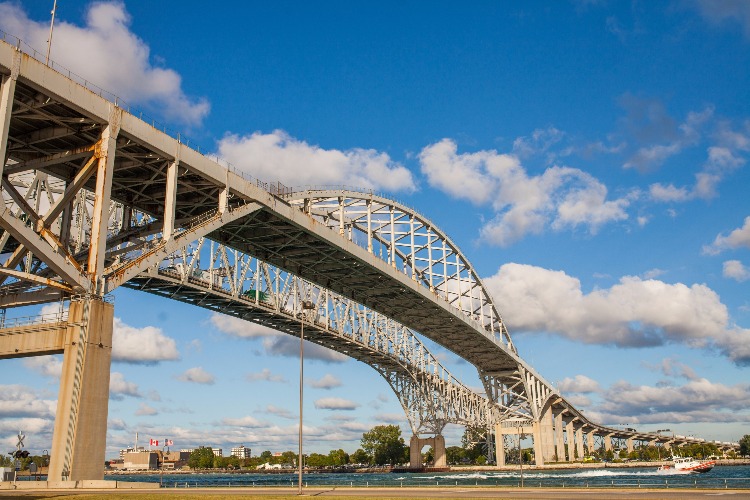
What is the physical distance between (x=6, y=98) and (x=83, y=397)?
37.0 ft

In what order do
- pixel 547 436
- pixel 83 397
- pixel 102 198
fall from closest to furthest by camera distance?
pixel 83 397 < pixel 102 198 < pixel 547 436

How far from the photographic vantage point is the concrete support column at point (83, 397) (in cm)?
2625

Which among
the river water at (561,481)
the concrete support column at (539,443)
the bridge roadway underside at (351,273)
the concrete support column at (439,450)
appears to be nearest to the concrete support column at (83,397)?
the river water at (561,481)

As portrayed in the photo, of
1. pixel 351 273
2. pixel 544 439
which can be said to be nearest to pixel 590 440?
pixel 544 439

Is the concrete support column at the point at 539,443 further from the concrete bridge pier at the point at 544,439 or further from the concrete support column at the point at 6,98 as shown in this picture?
the concrete support column at the point at 6,98

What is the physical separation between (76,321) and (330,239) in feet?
84.6

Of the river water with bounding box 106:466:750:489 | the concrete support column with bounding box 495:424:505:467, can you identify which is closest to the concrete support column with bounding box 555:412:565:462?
the concrete support column with bounding box 495:424:505:467

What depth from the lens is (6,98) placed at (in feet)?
81.4

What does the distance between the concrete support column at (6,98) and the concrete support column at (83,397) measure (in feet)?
21.3

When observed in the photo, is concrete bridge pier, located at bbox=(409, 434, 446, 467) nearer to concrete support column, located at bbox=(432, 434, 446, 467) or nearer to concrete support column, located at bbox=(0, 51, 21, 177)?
concrete support column, located at bbox=(432, 434, 446, 467)

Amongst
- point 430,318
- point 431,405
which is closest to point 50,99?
→ point 430,318

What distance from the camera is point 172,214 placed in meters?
32.2

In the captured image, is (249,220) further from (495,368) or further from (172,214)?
(495,368)

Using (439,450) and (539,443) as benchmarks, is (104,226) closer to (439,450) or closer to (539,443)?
(539,443)
